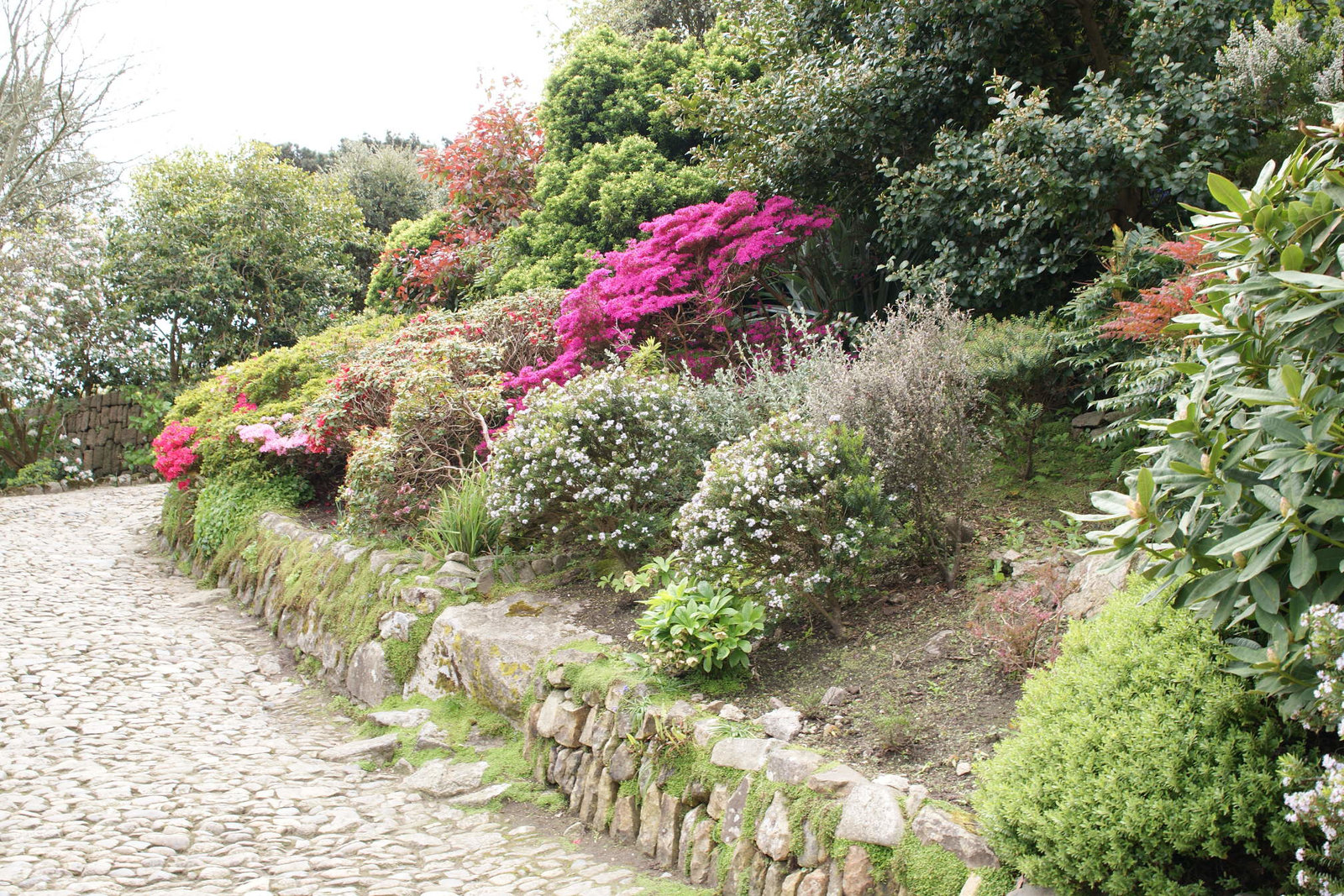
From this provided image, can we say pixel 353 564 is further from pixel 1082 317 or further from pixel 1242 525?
pixel 1242 525

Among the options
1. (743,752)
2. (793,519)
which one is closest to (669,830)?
(743,752)

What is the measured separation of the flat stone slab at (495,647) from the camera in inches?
187

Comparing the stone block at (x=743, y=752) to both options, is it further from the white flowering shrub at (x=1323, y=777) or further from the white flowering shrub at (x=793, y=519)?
the white flowering shrub at (x=1323, y=777)

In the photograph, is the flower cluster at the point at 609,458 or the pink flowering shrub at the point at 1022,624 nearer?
the pink flowering shrub at the point at 1022,624

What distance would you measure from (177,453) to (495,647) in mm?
6353

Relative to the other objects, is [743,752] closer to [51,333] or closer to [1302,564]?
[1302,564]

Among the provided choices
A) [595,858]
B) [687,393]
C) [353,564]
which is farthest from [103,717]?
[687,393]

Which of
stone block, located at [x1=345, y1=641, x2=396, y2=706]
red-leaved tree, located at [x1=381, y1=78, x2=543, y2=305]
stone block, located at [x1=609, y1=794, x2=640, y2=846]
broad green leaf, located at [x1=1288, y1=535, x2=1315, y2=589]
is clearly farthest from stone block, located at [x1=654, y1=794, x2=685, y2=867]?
red-leaved tree, located at [x1=381, y1=78, x2=543, y2=305]

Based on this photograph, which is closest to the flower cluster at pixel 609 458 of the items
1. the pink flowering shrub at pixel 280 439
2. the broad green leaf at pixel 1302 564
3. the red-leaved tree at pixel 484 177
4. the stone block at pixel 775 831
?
the stone block at pixel 775 831

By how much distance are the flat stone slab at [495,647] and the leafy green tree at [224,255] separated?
1193 cm

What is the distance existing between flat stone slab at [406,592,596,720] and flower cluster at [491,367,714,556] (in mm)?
519

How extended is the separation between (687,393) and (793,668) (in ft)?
6.53

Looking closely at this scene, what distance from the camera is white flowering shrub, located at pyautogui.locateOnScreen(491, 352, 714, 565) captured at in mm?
5141

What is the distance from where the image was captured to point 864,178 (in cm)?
741
